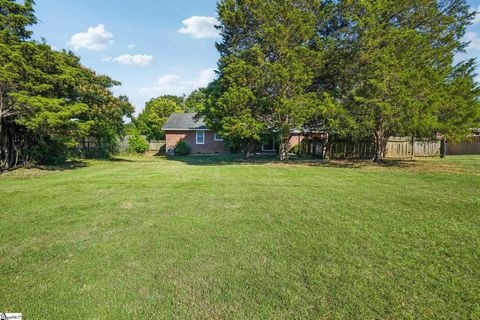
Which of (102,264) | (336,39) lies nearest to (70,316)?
(102,264)

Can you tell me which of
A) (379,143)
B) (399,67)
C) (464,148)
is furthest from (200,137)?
(464,148)

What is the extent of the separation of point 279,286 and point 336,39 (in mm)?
14802

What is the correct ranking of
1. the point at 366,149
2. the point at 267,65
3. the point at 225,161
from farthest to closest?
the point at 366,149
the point at 225,161
the point at 267,65

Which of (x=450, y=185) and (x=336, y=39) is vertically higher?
(x=336, y=39)

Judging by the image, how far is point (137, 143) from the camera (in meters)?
26.1

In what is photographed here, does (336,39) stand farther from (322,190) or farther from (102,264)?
(102,264)

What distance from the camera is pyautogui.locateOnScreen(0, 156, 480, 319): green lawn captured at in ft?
8.46

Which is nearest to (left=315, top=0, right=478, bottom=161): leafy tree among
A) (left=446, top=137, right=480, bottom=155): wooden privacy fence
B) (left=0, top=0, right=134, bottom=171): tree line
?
(left=446, top=137, right=480, bottom=155): wooden privacy fence

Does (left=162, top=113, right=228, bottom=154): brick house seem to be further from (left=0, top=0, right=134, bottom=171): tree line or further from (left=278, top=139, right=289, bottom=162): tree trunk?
(left=0, top=0, right=134, bottom=171): tree line

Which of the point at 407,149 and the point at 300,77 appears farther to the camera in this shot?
the point at 407,149

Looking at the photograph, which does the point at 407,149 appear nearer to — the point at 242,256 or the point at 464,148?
the point at 464,148

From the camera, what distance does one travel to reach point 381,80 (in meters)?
12.4

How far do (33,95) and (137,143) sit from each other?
563 inches

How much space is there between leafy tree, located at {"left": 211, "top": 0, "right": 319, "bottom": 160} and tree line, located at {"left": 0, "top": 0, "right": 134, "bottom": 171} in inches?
273
